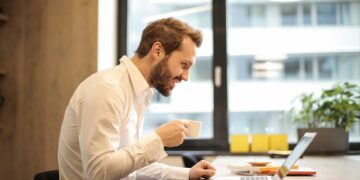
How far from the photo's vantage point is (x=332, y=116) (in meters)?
2.87

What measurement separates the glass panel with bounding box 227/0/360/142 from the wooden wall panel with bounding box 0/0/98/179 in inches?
47.7

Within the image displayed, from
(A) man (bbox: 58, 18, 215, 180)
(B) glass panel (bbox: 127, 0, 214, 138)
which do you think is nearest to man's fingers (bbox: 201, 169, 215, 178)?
(A) man (bbox: 58, 18, 215, 180)

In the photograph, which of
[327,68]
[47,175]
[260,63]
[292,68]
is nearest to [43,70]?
[47,175]

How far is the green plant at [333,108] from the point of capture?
284 cm

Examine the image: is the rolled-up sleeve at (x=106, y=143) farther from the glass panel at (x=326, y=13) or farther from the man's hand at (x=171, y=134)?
the glass panel at (x=326, y=13)

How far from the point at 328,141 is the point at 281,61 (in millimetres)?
778

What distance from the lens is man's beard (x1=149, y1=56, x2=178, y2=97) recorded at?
159 cm

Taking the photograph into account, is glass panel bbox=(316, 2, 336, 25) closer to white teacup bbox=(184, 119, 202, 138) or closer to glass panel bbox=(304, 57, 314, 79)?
glass panel bbox=(304, 57, 314, 79)

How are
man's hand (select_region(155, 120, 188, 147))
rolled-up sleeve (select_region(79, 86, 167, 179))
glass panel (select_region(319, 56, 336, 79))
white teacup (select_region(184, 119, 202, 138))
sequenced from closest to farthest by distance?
1. rolled-up sleeve (select_region(79, 86, 167, 179))
2. man's hand (select_region(155, 120, 188, 147))
3. white teacup (select_region(184, 119, 202, 138))
4. glass panel (select_region(319, 56, 336, 79))

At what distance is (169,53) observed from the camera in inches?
62.4

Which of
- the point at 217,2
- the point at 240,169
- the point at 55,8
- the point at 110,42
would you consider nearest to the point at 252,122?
the point at 217,2

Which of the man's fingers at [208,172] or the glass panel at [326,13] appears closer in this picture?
the man's fingers at [208,172]

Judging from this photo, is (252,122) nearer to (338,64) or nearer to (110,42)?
(338,64)

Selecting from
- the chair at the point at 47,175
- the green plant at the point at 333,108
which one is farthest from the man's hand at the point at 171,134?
the green plant at the point at 333,108
